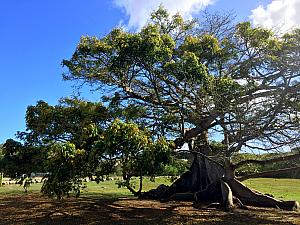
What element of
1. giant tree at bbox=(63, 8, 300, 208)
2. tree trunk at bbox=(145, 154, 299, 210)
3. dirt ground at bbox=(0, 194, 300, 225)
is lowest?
dirt ground at bbox=(0, 194, 300, 225)

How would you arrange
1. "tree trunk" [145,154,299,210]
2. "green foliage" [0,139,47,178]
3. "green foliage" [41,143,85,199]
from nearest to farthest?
"green foliage" [41,143,85,199] < "green foliage" [0,139,47,178] < "tree trunk" [145,154,299,210]

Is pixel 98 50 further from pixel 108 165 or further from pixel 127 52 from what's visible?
pixel 108 165

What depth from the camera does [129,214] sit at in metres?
13.9

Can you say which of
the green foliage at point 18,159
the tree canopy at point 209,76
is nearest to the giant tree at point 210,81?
the tree canopy at point 209,76

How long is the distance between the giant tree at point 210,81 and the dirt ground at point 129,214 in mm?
1779

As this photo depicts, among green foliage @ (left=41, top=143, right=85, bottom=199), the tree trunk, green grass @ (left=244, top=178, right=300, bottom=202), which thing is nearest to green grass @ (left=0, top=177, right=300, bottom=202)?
green grass @ (left=244, top=178, right=300, bottom=202)

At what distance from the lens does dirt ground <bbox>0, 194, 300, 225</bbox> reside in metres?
12.5

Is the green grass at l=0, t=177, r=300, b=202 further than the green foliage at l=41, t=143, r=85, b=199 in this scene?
Yes

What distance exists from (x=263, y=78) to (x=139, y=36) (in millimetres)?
5571

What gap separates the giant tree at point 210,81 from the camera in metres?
12.3

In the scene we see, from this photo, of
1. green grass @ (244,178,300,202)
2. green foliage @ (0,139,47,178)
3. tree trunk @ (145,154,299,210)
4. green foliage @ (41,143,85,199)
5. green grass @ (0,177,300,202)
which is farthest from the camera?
green grass @ (0,177,300,202)

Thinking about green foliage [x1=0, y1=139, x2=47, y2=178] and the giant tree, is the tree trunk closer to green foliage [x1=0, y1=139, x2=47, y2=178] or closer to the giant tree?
the giant tree

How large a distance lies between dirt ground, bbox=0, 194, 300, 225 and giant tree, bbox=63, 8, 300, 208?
1.78 m

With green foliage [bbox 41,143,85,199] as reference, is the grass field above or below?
below
